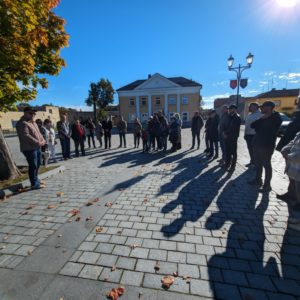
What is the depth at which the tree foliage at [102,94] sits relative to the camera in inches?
2185

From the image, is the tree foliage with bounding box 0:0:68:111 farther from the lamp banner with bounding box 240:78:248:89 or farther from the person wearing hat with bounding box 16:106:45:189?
the lamp banner with bounding box 240:78:248:89

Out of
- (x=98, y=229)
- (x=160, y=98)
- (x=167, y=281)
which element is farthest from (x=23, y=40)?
(x=160, y=98)

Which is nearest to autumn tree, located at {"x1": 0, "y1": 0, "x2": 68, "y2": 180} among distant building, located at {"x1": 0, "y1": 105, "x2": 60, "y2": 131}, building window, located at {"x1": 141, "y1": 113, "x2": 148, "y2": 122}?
building window, located at {"x1": 141, "y1": 113, "x2": 148, "y2": 122}

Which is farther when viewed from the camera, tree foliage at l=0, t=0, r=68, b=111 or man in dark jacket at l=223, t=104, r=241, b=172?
man in dark jacket at l=223, t=104, r=241, b=172

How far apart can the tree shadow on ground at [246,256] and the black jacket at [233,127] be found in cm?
232

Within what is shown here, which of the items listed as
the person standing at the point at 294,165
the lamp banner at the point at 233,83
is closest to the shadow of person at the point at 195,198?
the person standing at the point at 294,165

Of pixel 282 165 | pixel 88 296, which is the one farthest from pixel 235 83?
pixel 88 296

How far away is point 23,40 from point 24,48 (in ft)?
0.48

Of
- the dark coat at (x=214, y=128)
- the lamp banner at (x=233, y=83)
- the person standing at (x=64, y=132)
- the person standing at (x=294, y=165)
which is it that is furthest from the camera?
the lamp banner at (x=233, y=83)

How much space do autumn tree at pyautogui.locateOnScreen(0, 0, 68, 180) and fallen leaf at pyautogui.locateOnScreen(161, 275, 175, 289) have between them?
4690mm

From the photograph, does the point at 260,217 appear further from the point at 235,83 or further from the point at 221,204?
the point at 235,83

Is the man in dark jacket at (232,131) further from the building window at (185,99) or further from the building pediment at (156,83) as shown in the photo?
the building pediment at (156,83)

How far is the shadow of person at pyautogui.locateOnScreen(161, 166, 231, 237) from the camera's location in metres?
3.16

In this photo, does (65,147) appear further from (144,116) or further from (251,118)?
(144,116)
